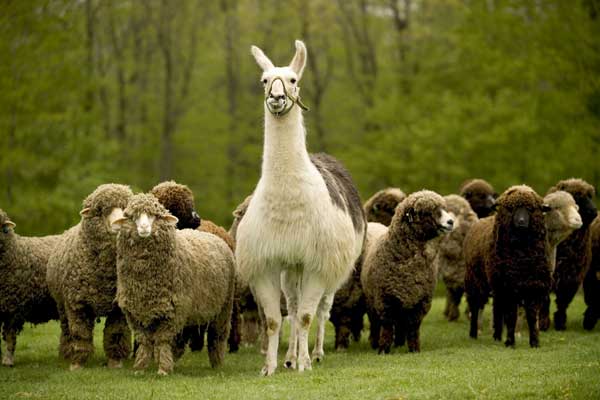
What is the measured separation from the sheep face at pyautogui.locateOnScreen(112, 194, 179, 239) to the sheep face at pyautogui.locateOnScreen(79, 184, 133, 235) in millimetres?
776

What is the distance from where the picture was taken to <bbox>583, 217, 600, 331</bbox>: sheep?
14094mm

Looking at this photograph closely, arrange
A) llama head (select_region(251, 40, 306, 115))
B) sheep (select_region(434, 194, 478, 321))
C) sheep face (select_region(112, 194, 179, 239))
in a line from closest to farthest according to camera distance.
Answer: sheep face (select_region(112, 194, 179, 239)) < llama head (select_region(251, 40, 306, 115)) < sheep (select_region(434, 194, 478, 321))

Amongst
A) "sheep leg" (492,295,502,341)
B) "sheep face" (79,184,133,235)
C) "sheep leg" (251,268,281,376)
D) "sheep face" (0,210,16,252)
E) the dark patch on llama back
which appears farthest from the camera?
"sheep leg" (492,295,502,341)

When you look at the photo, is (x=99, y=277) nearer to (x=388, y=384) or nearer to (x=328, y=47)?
(x=388, y=384)

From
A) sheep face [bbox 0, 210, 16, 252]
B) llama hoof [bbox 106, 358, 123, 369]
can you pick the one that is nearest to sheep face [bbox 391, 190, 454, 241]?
llama hoof [bbox 106, 358, 123, 369]

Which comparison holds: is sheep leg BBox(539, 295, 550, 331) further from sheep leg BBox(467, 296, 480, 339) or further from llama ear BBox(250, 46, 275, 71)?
llama ear BBox(250, 46, 275, 71)

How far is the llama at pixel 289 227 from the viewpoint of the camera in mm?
10102

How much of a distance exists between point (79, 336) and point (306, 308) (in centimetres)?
265

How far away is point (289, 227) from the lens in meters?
10.1

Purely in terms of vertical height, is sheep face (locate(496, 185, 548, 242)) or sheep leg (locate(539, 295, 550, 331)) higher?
sheep face (locate(496, 185, 548, 242))

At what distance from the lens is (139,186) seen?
124 feet

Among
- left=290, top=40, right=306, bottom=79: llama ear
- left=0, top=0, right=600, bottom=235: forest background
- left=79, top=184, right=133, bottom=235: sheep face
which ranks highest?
left=0, top=0, right=600, bottom=235: forest background

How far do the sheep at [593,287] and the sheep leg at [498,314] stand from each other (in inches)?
85.7

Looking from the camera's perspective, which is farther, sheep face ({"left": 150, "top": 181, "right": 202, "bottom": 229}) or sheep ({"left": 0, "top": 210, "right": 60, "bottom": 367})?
sheep face ({"left": 150, "top": 181, "right": 202, "bottom": 229})
